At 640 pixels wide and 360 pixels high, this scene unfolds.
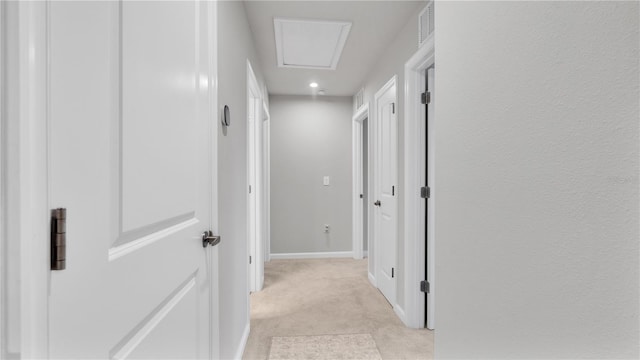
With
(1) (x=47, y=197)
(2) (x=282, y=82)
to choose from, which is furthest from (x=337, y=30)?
(1) (x=47, y=197)

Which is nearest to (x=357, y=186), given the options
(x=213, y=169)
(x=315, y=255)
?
(x=315, y=255)

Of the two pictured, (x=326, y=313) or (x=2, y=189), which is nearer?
(x=2, y=189)

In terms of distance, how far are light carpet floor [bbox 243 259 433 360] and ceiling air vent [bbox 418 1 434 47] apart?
6.69 feet

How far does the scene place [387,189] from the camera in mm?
2764

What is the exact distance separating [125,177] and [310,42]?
227 centimetres

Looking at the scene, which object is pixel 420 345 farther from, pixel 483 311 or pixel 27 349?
pixel 27 349

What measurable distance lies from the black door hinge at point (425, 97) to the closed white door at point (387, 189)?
31 centimetres

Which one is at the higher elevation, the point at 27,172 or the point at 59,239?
the point at 27,172

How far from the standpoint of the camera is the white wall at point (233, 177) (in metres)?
1.38

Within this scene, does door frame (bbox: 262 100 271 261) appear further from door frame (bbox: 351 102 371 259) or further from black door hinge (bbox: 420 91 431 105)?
black door hinge (bbox: 420 91 431 105)

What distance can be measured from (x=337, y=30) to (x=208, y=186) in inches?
70.6

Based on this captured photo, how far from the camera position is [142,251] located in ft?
2.16

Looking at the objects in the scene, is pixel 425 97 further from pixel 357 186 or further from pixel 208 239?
pixel 357 186

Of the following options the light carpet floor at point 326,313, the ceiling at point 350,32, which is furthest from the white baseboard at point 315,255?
the ceiling at point 350,32
